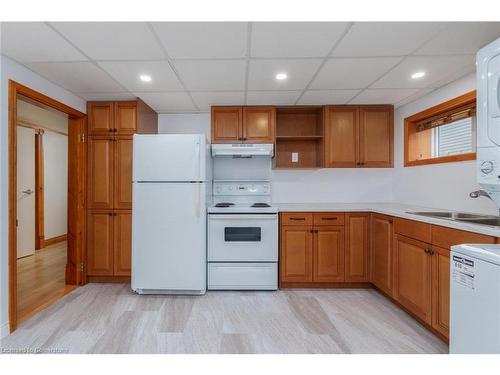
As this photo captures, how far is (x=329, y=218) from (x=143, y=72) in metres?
2.34

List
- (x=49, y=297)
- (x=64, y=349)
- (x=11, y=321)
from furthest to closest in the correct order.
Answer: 1. (x=49, y=297)
2. (x=11, y=321)
3. (x=64, y=349)

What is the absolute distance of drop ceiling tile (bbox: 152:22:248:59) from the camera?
1.60 meters

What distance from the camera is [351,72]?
227cm

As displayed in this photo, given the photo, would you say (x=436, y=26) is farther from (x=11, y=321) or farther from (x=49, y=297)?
(x=49, y=297)

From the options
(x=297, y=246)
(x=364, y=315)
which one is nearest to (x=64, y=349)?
(x=297, y=246)

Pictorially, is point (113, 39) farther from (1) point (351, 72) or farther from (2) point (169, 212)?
(1) point (351, 72)

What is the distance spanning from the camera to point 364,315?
7.54ft

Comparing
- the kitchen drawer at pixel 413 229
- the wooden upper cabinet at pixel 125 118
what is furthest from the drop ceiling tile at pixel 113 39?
the kitchen drawer at pixel 413 229

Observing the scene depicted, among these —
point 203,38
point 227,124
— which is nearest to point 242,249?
point 227,124

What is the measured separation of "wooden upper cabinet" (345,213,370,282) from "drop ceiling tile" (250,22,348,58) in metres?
1.76

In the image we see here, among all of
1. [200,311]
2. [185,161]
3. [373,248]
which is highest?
[185,161]

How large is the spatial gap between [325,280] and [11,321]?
2.83m

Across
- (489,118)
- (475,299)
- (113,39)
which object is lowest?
(475,299)

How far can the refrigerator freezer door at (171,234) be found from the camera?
267 centimetres
